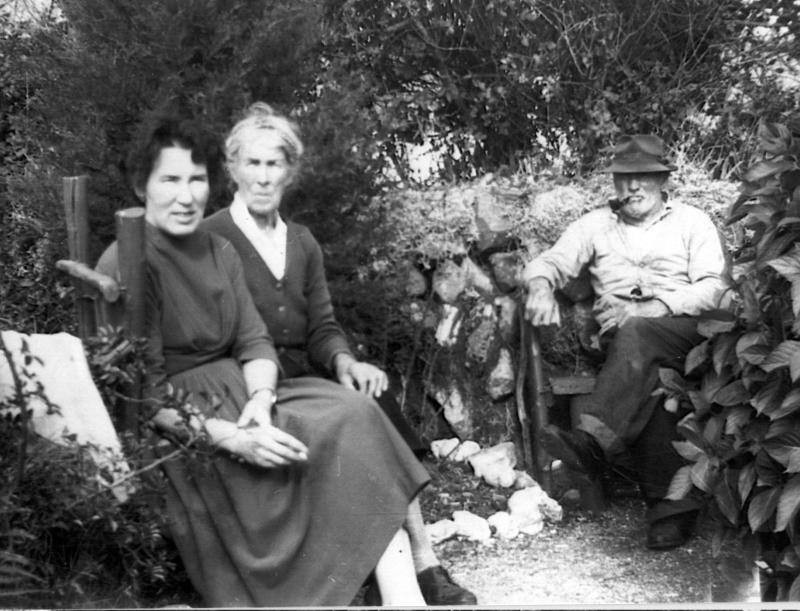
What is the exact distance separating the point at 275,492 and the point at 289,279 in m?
0.59

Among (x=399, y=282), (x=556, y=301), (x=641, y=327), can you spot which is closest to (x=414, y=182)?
(x=399, y=282)

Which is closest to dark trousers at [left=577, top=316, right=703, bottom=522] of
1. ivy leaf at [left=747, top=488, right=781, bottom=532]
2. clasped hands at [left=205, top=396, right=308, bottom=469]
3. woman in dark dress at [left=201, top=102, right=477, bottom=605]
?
ivy leaf at [left=747, top=488, right=781, bottom=532]

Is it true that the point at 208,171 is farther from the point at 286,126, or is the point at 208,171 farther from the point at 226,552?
the point at 226,552

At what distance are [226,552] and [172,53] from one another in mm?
1329

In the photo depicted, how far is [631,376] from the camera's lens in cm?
382

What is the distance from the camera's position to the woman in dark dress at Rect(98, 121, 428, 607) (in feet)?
10.6

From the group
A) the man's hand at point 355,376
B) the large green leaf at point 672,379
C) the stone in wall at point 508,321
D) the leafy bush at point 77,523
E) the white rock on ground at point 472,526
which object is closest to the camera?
the leafy bush at point 77,523

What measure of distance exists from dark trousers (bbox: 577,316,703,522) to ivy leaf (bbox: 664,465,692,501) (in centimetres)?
13

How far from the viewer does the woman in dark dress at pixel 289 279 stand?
3.36 meters

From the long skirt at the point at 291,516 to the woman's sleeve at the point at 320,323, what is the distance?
223 mm

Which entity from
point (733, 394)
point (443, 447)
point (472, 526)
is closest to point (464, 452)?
point (443, 447)

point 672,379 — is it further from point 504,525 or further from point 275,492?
point 275,492

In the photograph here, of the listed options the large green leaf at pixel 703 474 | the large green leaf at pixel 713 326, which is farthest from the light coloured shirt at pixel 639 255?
the large green leaf at pixel 703 474

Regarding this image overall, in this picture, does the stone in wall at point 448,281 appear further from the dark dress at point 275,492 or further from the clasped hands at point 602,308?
the dark dress at point 275,492
